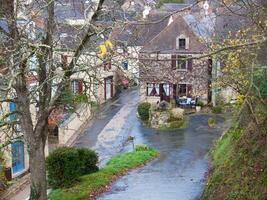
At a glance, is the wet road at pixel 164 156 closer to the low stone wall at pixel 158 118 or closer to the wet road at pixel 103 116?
the wet road at pixel 103 116

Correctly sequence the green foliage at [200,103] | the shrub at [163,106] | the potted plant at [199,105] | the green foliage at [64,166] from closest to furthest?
the green foliage at [64,166] < the shrub at [163,106] < the potted plant at [199,105] < the green foliage at [200,103]

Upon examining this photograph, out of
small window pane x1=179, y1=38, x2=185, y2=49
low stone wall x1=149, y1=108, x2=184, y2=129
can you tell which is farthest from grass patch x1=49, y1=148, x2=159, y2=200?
small window pane x1=179, y1=38, x2=185, y2=49

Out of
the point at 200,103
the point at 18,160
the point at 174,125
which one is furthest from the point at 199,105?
the point at 18,160

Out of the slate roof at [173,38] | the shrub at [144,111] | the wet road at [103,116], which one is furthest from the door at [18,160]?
the slate roof at [173,38]

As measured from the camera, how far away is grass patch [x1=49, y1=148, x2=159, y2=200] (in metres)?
17.4

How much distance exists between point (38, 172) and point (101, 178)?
584 centimetres

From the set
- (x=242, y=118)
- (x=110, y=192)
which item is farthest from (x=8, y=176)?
(x=242, y=118)

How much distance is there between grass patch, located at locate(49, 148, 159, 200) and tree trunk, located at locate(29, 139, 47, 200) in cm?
376

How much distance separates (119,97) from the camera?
42375mm

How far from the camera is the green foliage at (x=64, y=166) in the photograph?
18.0m

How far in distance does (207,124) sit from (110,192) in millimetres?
15593

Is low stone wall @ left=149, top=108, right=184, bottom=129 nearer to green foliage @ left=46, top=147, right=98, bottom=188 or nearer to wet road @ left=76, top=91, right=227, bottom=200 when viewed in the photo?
wet road @ left=76, top=91, right=227, bottom=200

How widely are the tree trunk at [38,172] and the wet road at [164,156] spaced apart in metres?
3.86

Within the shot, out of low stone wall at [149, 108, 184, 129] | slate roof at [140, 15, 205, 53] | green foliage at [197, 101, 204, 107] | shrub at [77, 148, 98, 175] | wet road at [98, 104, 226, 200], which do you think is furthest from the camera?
slate roof at [140, 15, 205, 53]
